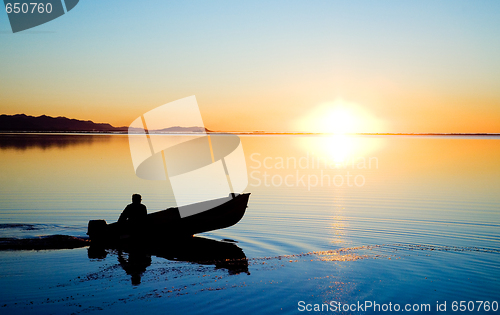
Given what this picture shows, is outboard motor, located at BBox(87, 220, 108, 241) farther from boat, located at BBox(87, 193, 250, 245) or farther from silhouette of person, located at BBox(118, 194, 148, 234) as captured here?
silhouette of person, located at BBox(118, 194, 148, 234)

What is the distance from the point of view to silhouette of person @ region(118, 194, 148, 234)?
15227mm

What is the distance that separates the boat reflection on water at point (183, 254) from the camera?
1298 cm

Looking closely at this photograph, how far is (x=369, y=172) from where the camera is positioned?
41.2 meters

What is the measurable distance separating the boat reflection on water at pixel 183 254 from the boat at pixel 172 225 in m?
0.32

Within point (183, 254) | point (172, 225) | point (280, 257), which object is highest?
point (172, 225)

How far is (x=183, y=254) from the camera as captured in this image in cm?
1465

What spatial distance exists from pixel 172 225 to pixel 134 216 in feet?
5.80

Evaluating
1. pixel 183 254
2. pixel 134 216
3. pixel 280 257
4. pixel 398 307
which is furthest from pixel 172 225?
pixel 398 307

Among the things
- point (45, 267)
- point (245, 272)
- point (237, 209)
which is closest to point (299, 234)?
point (237, 209)

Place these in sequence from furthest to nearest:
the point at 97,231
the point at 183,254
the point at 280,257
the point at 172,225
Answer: the point at 172,225 < the point at 97,231 < the point at 183,254 < the point at 280,257
